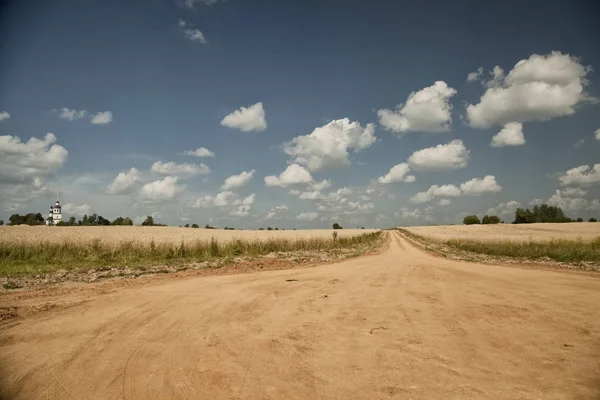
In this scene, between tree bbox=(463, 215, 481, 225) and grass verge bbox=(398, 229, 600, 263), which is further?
tree bbox=(463, 215, 481, 225)

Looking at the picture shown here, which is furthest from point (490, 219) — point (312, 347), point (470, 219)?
point (312, 347)

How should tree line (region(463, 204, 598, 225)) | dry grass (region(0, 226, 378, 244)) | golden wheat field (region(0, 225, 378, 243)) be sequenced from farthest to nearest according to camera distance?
tree line (region(463, 204, 598, 225)) < golden wheat field (region(0, 225, 378, 243)) < dry grass (region(0, 226, 378, 244))

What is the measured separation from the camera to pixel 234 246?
20.4 meters

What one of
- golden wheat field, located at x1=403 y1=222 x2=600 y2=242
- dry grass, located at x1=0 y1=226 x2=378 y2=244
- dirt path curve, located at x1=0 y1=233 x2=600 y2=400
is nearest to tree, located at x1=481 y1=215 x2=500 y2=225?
golden wheat field, located at x1=403 y1=222 x2=600 y2=242

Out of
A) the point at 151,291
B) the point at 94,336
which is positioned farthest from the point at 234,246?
the point at 94,336

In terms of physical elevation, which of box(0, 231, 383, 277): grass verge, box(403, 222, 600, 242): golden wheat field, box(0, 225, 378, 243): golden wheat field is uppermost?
box(0, 225, 378, 243): golden wheat field

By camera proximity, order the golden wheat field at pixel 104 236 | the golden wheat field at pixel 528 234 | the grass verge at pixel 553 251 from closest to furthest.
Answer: the grass verge at pixel 553 251 → the golden wheat field at pixel 104 236 → the golden wheat field at pixel 528 234

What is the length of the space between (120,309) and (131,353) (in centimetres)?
249

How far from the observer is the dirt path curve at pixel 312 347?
12.0 ft

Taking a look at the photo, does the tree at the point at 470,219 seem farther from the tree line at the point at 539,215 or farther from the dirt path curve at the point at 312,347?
the dirt path curve at the point at 312,347

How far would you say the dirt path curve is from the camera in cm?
367

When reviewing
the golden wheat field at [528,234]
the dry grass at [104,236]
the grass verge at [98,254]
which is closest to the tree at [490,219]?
the golden wheat field at [528,234]

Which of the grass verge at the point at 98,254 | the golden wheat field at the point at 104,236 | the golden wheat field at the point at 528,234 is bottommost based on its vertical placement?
the golden wheat field at the point at 528,234

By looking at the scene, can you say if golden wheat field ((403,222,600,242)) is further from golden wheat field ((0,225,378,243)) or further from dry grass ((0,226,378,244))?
golden wheat field ((0,225,378,243))
